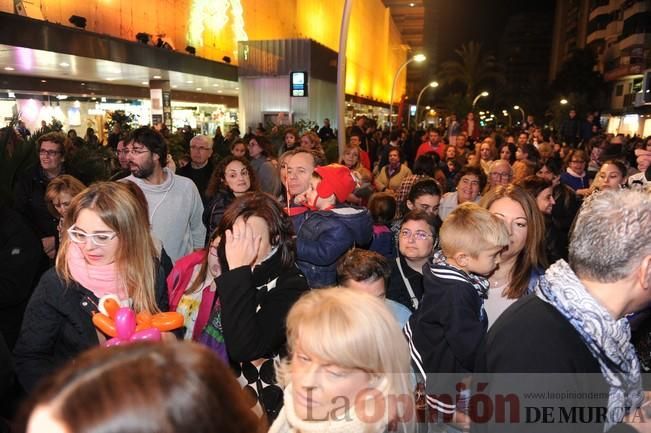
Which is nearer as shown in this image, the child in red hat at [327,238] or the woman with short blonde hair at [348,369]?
the woman with short blonde hair at [348,369]

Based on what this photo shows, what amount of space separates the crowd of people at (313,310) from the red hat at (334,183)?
0.5 inches

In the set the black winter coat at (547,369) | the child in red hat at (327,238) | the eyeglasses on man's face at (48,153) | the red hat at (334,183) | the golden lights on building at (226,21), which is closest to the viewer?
the black winter coat at (547,369)

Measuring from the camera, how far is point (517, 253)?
356cm

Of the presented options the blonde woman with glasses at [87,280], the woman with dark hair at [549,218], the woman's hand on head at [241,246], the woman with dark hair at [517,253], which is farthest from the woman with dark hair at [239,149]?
the woman's hand on head at [241,246]

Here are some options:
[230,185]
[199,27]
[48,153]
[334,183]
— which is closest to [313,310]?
[334,183]

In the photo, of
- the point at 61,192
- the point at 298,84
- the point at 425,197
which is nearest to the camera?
the point at 61,192

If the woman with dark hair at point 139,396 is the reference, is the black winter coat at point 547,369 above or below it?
below

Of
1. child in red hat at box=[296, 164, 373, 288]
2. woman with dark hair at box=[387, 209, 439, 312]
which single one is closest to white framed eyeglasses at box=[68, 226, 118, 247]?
child in red hat at box=[296, 164, 373, 288]

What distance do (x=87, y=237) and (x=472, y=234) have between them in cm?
211

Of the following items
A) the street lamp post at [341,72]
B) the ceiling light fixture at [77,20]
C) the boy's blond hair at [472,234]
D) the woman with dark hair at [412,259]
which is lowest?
the woman with dark hair at [412,259]

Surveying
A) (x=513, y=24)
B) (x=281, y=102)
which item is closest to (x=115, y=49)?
(x=281, y=102)

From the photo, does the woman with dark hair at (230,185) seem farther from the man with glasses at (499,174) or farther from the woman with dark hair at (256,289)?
the man with glasses at (499,174)

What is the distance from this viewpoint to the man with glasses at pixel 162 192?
15.5 ft

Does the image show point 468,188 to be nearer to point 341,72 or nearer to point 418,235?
point 418,235
